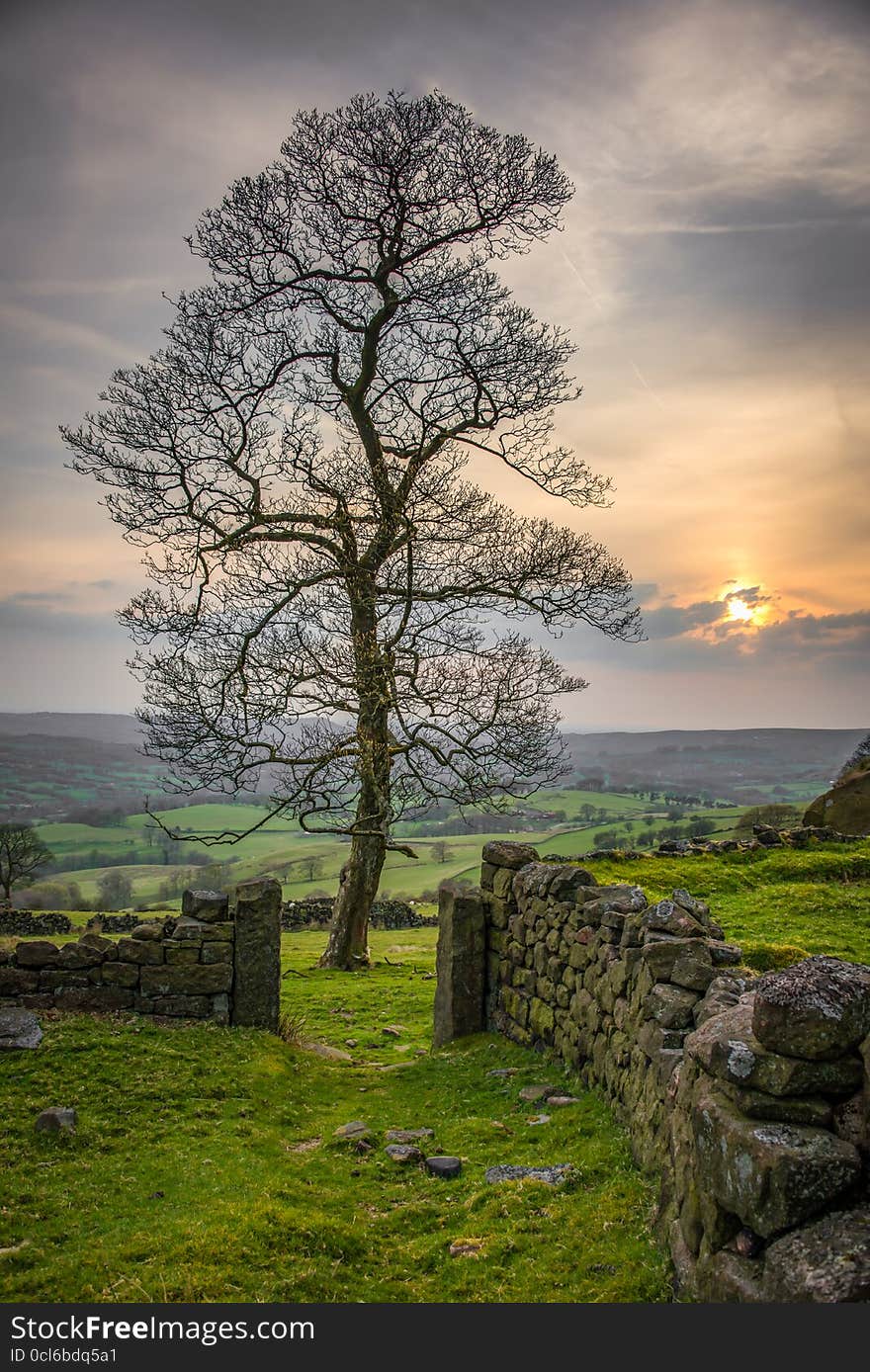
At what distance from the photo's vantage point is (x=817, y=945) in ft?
34.7

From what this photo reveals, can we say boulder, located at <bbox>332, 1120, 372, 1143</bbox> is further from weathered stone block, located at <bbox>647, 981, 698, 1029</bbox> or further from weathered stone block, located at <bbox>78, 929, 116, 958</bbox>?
A: weathered stone block, located at <bbox>78, 929, 116, 958</bbox>

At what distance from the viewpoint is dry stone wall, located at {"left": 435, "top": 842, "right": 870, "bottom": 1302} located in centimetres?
371

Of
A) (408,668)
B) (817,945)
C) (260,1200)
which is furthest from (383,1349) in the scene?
(408,668)

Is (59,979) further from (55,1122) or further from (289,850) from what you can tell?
(289,850)

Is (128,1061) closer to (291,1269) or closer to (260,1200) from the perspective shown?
(260,1200)

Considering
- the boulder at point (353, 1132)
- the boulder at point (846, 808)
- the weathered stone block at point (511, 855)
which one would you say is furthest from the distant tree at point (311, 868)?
the boulder at point (353, 1132)

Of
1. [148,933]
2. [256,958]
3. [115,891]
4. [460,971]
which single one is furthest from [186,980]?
[115,891]

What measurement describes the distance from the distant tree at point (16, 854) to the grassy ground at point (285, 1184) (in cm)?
2544

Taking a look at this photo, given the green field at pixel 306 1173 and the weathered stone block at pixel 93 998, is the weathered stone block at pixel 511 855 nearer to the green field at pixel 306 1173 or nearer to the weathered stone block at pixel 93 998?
the green field at pixel 306 1173

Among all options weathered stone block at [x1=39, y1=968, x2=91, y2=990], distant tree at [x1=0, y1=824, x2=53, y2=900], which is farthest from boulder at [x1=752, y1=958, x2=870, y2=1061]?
distant tree at [x1=0, y1=824, x2=53, y2=900]

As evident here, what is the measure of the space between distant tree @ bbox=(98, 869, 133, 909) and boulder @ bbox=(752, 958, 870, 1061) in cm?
4012

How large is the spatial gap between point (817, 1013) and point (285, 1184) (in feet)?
16.6

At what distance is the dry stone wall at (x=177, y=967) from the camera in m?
11.3

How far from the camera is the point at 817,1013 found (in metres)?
4.03
